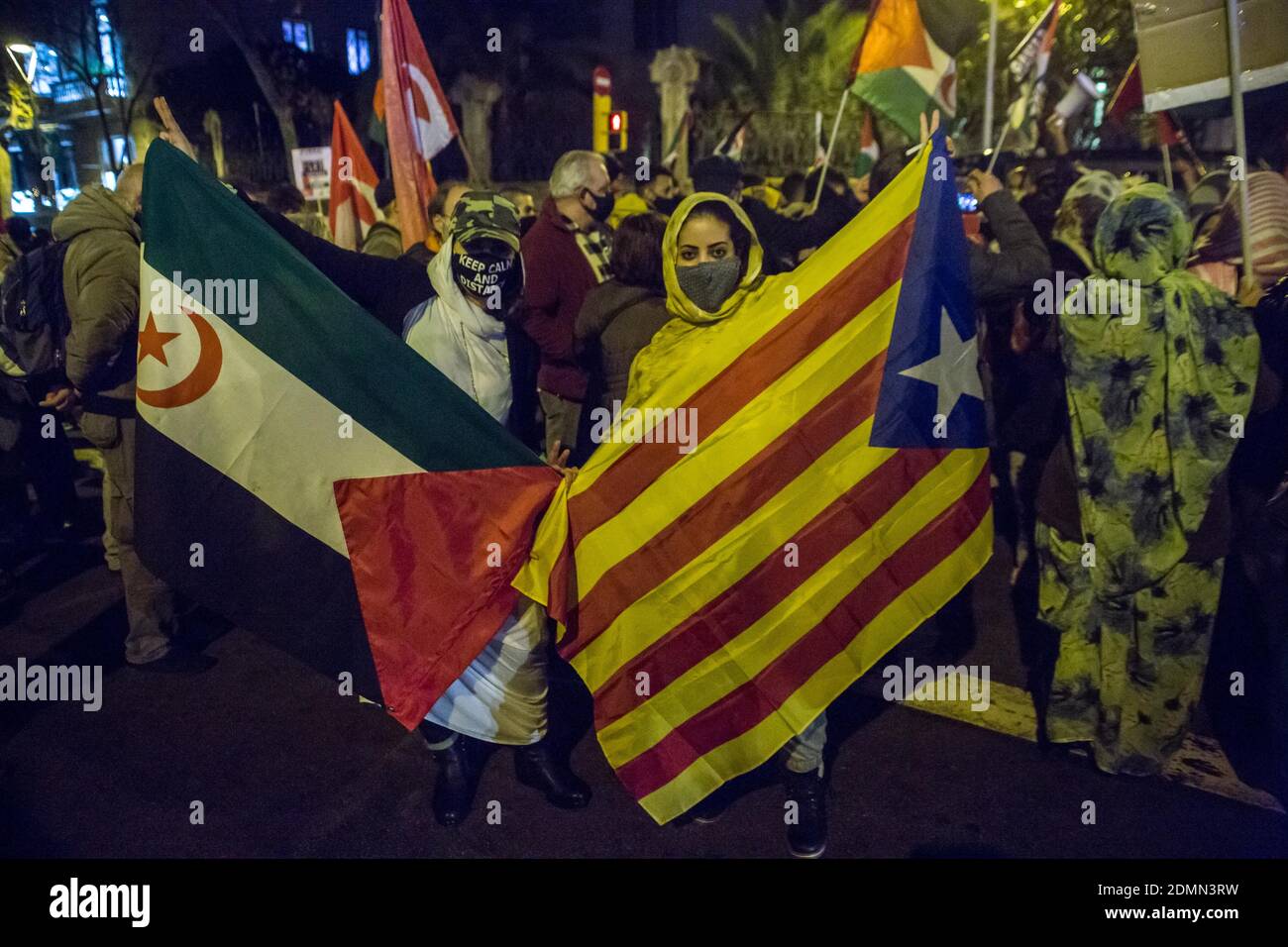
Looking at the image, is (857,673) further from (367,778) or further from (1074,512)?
(367,778)

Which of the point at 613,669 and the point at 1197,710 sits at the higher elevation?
the point at 613,669

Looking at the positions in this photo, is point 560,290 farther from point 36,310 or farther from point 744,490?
point 36,310

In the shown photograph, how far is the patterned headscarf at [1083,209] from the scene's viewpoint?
383cm

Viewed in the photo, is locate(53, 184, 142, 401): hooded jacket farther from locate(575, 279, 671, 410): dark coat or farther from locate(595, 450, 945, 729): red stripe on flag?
locate(595, 450, 945, 729): red stripe on flag

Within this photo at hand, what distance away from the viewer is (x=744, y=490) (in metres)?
2.78

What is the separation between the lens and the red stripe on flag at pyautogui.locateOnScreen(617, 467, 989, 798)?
283 centimetres

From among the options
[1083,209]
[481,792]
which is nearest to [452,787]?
[481,792]

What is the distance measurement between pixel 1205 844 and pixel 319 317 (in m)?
3.19

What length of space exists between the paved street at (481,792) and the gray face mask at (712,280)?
1.70 m

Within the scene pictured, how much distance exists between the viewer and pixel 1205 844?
2.89 metres

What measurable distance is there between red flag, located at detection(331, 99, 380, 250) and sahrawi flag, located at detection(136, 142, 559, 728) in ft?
14.4

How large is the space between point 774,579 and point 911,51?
3.80 metres

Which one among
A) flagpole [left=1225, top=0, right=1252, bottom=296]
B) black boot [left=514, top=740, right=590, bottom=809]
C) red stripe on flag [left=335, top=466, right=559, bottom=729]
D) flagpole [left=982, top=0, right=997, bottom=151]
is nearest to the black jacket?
flagpole [left=1225, top=0, right=1252, bottom=296]
